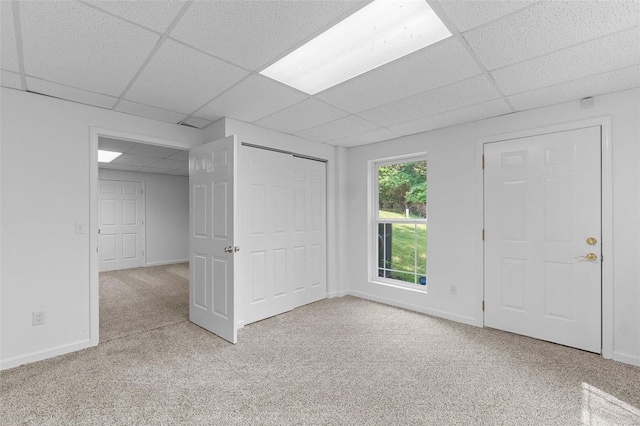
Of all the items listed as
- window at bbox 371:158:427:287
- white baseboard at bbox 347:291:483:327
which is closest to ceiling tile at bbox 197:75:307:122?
window at bbox 371:158:427:287

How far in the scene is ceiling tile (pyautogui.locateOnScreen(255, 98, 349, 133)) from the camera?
9.61 feet

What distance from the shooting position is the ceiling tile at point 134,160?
17.7 feet

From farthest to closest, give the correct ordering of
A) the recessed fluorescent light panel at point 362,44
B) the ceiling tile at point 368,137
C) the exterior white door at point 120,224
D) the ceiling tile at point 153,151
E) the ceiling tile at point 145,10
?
the exterior white door at point 120,224
the ceiling tile at point 153,151
the ceiling tile at point 368,137
the recessed fluorescent light panel at point 362,44
the ceiling tile at point 145,10

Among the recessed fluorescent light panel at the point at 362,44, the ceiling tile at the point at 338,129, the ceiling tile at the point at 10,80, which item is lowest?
the ceiling tile at the point at 338,129

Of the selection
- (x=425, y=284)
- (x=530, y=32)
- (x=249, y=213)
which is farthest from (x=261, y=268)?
(x=530, y=32)

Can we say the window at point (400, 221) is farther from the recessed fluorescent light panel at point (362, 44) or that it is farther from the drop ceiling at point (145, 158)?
the drop ceiling at point (145, 158)

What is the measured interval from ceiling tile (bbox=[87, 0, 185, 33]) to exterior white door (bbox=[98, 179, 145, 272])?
6202 mm

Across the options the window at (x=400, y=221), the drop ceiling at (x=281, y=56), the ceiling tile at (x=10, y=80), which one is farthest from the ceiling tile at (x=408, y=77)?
the ceiling tile at (x=10, y=80)

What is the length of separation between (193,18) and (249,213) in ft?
7.04

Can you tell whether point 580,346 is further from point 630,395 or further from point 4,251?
point 4,251

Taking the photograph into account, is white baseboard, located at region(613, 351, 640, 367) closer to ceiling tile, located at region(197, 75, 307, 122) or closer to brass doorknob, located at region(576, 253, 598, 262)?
A: brass doorknob, located at region(576, 253, 598, 262)

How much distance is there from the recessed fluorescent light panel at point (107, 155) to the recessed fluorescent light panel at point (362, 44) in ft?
13.7

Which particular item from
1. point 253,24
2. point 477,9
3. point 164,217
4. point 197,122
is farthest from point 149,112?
point 164,217

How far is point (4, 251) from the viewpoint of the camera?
2.45m
